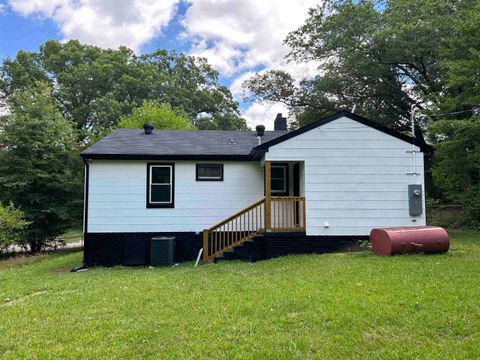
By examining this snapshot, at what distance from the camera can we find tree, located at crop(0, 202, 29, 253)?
41.2ft

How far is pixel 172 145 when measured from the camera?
1107 centimetres

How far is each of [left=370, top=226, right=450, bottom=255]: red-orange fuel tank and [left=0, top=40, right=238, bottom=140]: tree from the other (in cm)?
2655

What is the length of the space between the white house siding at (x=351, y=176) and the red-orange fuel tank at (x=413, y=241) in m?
1.43

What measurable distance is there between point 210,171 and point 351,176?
4.02 m

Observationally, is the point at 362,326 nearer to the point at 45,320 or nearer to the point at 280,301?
the point at 280,301

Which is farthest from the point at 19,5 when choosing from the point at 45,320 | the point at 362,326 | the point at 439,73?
the point at 439,73

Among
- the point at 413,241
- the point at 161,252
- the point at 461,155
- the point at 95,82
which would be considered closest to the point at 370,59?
the point at 461,155

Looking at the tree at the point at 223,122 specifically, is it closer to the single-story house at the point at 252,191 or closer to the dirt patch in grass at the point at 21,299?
the single-story house at the point at 252,191

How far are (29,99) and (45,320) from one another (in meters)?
14.5

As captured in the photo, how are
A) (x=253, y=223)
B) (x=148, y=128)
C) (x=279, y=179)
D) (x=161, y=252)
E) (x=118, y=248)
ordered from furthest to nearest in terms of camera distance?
(x=148, y=128) < (x=279, y=179) < (x=253, y=223) < (x=118, y=248) < (x=161, y=252)

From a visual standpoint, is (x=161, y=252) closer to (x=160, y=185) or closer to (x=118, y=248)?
(x=118, y=248)

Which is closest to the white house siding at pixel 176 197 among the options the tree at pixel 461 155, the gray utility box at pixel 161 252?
the gray utility box at pixel 161 252

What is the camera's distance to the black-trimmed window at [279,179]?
1098cm

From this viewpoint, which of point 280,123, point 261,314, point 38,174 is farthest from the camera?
point 280,123
